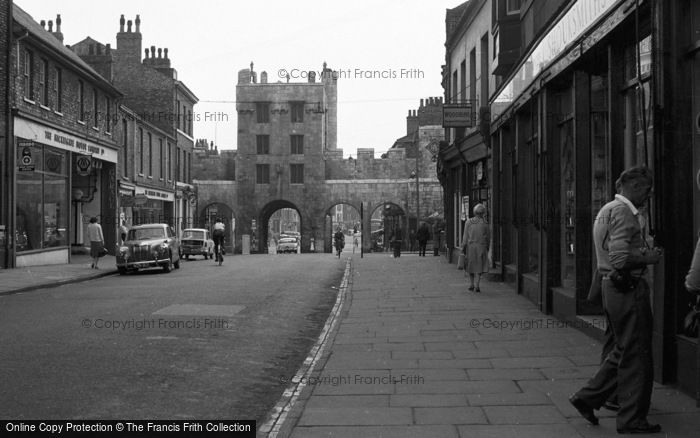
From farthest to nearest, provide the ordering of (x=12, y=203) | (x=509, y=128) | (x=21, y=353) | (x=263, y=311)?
(x=12, y=203) < (x=509, y=128) < (x=263, y=311) < (x=21, y=353)

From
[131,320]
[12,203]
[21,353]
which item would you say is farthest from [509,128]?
[12,203]

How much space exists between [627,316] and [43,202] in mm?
24008

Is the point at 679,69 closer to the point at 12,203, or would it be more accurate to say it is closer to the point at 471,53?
the point at 471,53

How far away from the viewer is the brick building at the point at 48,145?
2323cm

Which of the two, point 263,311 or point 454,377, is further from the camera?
point 263,311

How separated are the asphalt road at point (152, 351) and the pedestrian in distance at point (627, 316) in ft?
8.70

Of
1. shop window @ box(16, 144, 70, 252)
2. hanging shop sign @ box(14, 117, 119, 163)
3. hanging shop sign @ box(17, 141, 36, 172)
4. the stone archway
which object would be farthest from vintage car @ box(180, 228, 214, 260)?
the stone archway

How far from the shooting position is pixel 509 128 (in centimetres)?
1633

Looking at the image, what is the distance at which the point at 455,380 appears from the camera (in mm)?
6961

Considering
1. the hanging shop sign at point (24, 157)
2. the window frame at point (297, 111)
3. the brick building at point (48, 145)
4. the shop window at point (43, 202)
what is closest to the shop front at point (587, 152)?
the hanging shop sign at point (24, 157)

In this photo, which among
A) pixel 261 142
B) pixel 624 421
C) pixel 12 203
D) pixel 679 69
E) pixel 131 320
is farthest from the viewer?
pixel 261 142

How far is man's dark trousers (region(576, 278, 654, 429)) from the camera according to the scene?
510 cm

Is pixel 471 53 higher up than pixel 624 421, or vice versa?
pixel 471 53

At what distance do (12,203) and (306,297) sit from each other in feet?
40.7
